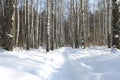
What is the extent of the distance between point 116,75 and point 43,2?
154 feet

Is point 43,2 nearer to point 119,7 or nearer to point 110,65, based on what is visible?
point 119,7

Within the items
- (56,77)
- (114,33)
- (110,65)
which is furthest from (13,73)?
(114,33)

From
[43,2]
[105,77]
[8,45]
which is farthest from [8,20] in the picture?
[43,2]

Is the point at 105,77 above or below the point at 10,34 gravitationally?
below

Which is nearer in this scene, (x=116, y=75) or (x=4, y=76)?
(x=4, y=76)

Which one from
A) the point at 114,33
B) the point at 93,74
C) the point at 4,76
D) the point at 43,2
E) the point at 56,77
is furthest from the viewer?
the point at 43,2

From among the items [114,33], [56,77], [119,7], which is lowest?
[56,77]

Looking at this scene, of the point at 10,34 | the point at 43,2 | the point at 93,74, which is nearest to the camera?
the point at 93,74

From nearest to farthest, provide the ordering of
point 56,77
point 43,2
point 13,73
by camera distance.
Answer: point 13,73 < point 56,77 < point 43,2

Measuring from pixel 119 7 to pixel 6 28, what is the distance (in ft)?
23.3

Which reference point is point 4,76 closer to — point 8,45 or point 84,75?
point 84,75

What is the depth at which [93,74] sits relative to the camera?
9.02m

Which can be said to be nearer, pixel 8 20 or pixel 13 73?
pixel 13 73

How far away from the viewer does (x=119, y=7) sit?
1728cm
